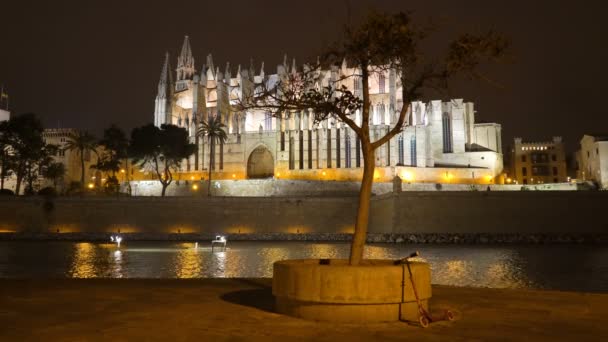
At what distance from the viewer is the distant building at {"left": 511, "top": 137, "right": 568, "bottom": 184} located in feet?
250

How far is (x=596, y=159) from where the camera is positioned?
61.6 metres

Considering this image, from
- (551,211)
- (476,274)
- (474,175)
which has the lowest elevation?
(476,274)

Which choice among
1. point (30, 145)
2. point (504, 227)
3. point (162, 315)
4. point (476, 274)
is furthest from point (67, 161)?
point (162, 315)

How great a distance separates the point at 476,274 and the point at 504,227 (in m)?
21.6

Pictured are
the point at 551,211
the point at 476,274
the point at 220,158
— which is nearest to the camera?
the point at 476,274

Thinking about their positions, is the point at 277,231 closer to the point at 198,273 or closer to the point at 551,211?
the point at 551,211

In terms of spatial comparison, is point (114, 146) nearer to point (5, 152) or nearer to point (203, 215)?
point (5, 152)

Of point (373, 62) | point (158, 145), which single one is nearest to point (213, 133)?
point (158, 145)

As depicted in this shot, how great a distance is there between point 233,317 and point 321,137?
61.7m

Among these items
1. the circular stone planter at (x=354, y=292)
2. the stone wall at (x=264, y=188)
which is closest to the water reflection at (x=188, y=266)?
the circular stone planter at (x=354, y=292)

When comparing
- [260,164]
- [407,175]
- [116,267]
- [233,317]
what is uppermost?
[260,164]

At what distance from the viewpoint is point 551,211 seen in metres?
39.5

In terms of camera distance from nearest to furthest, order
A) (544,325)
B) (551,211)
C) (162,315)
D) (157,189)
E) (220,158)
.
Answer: (544,325) < (162,315) < (551,211) < (157,189) < (220,158)

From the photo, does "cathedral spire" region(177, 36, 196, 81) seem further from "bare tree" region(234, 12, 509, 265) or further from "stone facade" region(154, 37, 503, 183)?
"bare tree" region(234, 12, 509, 265)
